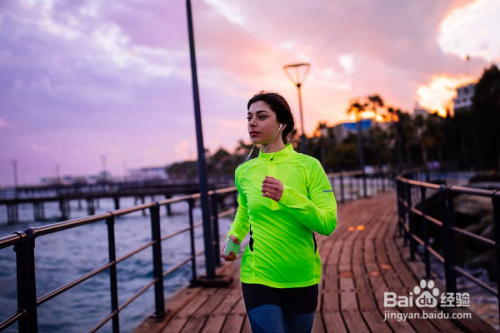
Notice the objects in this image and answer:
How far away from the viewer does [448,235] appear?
381 cm

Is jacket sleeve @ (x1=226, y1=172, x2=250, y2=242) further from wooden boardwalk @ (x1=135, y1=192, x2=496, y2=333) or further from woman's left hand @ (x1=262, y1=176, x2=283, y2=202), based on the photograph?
wooden boardwalk @ (x1=135, y1=192, x2=496, y2=333)

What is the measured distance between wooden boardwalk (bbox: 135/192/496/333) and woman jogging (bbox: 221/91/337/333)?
1.93m

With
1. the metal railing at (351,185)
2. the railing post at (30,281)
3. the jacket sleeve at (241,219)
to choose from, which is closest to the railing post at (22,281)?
the railing post at (30,281)

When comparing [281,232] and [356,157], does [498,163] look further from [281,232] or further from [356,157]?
[281,232]

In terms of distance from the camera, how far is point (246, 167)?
1.92 meters

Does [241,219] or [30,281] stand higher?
[241,219]

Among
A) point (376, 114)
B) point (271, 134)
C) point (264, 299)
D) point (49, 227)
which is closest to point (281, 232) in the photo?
point (264, 299)

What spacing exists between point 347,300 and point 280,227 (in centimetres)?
290

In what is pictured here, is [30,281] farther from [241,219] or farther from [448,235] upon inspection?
[448,235]

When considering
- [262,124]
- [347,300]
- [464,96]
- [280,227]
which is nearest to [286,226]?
[280,227]

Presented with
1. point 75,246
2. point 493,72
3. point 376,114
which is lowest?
point 75,246

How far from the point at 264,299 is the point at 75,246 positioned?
27.5 meters

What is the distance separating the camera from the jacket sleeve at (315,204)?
5.26ft

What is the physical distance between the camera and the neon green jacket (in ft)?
5.61
